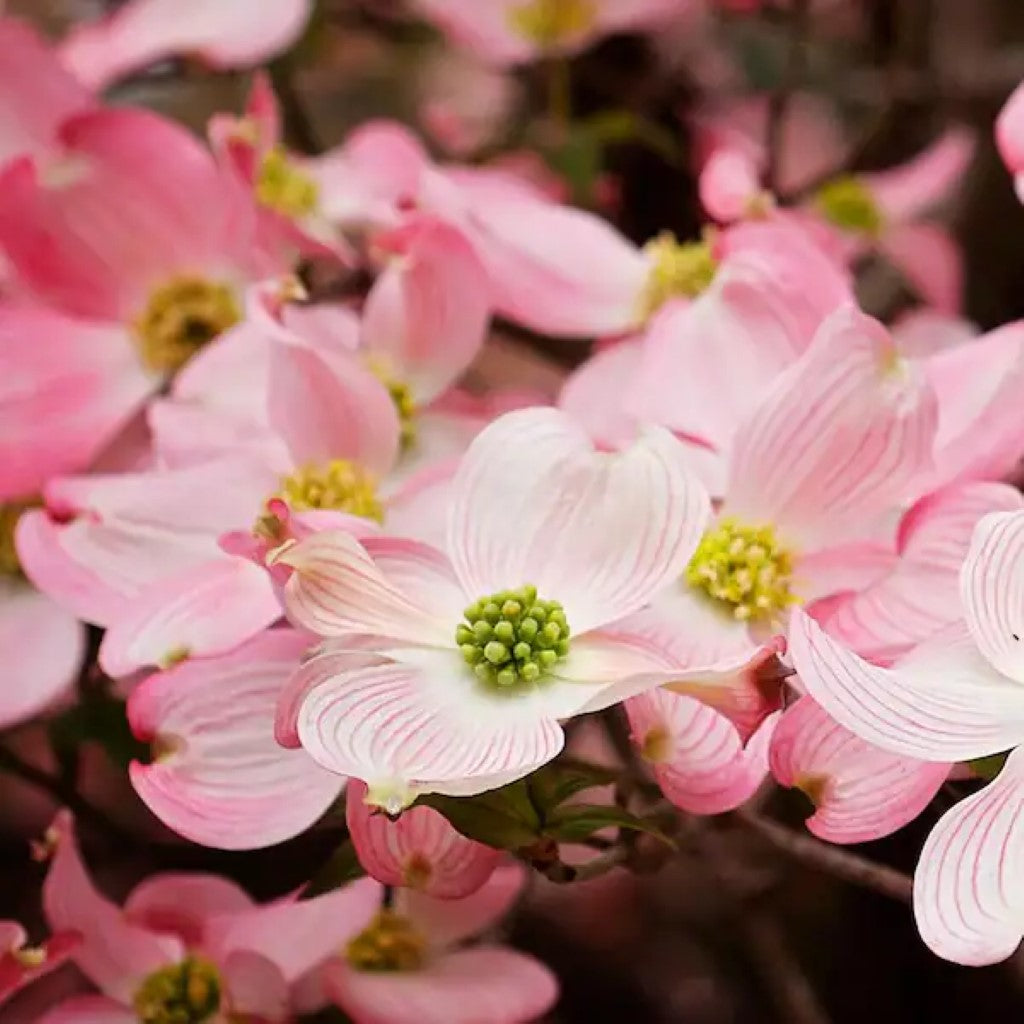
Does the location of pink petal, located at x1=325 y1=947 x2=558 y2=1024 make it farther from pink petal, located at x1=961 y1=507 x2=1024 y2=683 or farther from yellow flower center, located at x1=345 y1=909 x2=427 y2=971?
pink petal, located at x1=961 y1=507 x2=1024 y2=683

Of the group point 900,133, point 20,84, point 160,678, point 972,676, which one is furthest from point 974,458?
point 900,133

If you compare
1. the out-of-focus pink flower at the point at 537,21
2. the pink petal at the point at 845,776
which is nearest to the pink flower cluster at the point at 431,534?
the pink petal at the point at 845,776

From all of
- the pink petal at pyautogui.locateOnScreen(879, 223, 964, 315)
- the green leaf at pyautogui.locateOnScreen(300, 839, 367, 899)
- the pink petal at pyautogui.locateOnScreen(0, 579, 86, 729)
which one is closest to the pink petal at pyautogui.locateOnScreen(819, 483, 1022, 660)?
the green leaf at pyautogui.locateOnScreen(300, 839, 367, 899)

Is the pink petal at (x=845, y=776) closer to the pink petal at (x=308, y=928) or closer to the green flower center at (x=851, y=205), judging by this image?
the pink petal at (x=308, y=928)

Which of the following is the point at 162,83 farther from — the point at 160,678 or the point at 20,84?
the point at 160,678

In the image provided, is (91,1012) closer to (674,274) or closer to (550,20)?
(674,274)

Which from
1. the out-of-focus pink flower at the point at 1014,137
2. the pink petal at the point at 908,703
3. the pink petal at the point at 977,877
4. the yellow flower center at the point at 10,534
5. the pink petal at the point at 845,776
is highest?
the out-of-focus pink flower at the point at 1014,137

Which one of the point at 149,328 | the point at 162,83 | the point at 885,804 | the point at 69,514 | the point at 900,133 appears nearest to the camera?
the point at 885,804

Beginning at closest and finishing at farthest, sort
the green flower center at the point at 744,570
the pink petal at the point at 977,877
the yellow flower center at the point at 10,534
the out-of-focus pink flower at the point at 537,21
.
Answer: the pink petal at the point at 977,877 → the green flower center at the point at 744,570 → the yellow flower center at the point at 10,534 → the out-of-focus pink flower at the point at 537,21
